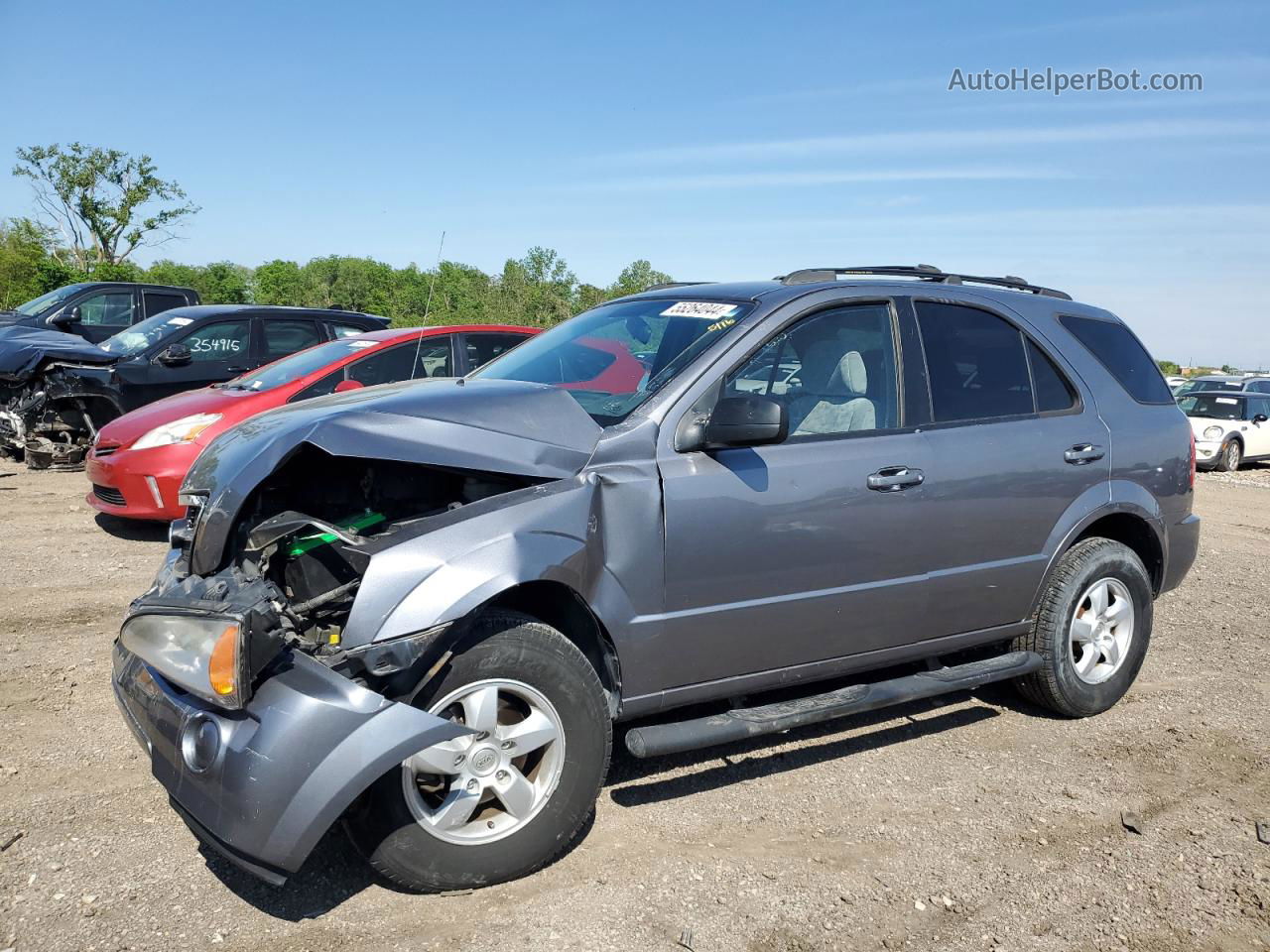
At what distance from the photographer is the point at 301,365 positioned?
8.32 metres

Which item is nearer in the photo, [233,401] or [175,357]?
[233,401]

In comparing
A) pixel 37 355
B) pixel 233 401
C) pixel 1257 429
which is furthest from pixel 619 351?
pixel 1257 429

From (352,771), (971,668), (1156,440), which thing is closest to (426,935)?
(352,771)

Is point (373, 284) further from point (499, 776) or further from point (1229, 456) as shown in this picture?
point (499, 776)

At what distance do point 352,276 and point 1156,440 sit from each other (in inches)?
2200

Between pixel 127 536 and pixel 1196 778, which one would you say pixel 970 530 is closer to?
pixel 1196 778

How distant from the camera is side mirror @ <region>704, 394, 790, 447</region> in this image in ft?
11.6

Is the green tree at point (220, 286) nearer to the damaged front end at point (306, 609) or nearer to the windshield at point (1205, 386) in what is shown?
the windshield at point (1205, 386)

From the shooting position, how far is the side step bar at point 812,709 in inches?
140

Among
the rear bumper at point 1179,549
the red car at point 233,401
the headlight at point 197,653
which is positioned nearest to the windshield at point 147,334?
the red car at point 233,401

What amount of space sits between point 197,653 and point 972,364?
3.33 meters

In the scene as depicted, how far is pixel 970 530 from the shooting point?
4.31 m

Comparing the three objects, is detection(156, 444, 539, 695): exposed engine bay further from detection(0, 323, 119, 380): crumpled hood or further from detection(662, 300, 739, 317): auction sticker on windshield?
detection(0, 323, 119, 380): crumpled hood

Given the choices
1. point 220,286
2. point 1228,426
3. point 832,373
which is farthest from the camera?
point 220,286
